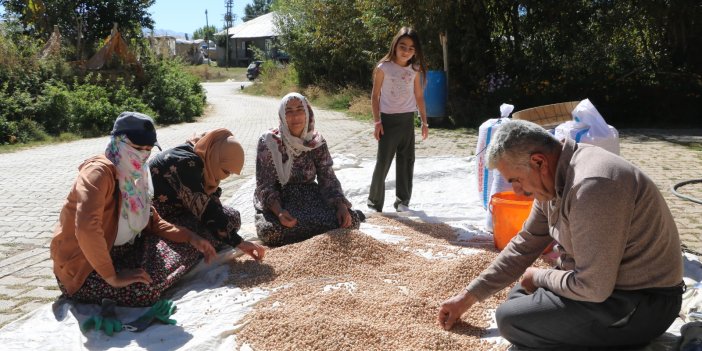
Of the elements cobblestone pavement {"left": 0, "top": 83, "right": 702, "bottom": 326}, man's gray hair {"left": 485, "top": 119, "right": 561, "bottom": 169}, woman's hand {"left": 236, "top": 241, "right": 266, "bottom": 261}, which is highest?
man's gray hair {"left": 485, "top": 119, "right": 561, "bottom": 169}

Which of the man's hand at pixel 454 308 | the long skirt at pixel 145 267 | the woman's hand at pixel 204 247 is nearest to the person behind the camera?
the man's hand at pixel 454 308

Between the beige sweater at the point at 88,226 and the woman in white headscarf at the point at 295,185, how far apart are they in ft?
4.12

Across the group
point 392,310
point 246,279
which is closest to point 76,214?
point 246,279

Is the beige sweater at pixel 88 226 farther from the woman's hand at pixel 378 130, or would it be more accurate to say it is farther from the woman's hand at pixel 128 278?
the woman's hand at pixel 378 130

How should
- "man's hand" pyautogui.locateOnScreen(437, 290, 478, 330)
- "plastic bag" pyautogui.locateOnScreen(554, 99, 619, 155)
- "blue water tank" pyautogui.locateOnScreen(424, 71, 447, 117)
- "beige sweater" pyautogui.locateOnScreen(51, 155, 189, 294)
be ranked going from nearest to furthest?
"man's hand" pyautogui.locateOnScreen(437, 290, 478, 330)
"beige sweater" pyautogui.locateOnScreen(51, 155, 189, 294)
"plastic bag" pyautogui.locateOnScreen(554, 99, 619, 155)
"blue water tank" pyautogui.locateOnScreen(424, 71, 447, 117)

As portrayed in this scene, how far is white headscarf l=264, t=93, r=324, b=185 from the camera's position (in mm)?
4254

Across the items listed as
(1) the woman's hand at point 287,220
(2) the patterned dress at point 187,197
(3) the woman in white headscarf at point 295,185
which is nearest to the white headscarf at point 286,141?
(3) the woman in white headscarf at point 295,185

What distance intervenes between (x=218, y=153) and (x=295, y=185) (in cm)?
92

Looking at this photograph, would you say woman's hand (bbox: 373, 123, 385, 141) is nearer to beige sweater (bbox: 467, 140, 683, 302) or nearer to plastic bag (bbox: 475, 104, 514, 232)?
plastic bag (bbox: 475, 104, 514, 232)

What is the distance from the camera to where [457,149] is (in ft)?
28.8

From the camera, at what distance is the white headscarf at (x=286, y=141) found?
425cm

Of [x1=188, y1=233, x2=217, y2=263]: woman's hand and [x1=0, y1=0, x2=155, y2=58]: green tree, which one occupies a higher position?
[x1=0, y1=0, x2=155, y2=58]: green tree

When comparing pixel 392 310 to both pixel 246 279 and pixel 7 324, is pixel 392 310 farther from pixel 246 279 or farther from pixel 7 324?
pixel 7 324

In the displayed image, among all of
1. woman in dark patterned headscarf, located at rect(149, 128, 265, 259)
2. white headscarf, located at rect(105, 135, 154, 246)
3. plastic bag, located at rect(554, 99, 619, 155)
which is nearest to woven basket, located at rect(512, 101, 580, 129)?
plastic bag, located at rect(554, 99, 619, 155)
